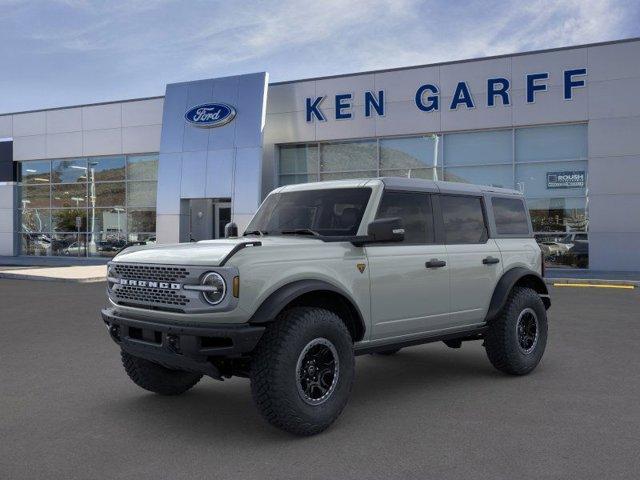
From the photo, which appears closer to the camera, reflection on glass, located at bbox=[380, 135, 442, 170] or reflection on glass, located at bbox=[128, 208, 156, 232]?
reflection on glass, located at bbox=[380, 135, 442, 170]

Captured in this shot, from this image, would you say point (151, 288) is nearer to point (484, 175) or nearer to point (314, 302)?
point (314, 302)

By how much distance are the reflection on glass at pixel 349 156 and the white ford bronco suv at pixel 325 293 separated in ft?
54.7

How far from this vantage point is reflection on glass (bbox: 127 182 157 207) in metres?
27.6

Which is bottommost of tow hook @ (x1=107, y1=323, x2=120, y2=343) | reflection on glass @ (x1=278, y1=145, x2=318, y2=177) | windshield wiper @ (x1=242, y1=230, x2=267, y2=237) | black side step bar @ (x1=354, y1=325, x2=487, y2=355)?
black side step bar @ (x1=354, y1=325, x2=487, y2=355)

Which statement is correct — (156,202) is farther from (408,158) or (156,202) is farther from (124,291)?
(124,291)

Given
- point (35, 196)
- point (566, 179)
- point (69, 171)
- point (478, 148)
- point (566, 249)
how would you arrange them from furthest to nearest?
point (35, 196)
point (69, 171)
point (478, 148)
point (566, 249)
point (566, 179)

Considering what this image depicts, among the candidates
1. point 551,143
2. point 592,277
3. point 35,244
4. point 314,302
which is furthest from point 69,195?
point 314,302

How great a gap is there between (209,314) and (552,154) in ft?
61.0

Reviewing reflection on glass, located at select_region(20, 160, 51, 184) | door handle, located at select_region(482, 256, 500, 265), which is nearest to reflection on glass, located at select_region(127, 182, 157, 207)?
reflection on glass, located at select_region(20, 160, 51, 184)

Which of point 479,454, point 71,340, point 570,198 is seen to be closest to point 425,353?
point 479,454

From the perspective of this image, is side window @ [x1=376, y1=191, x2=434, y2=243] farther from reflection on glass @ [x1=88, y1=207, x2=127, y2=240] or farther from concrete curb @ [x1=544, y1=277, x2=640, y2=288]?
reflection on glass @ [x1=88, y1=207, x2=127, y2=240]

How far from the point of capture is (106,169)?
28.7 m

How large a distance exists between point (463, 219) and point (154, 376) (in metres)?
3.30

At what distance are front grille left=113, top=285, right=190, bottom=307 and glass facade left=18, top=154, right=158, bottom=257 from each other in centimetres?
2233
